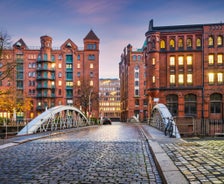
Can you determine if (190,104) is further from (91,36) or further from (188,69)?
(91,36)

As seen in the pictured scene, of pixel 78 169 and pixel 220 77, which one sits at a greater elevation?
pixel 220 77

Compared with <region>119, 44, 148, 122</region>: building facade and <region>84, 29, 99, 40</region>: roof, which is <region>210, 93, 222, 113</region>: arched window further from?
<region>84, 29, 99, 40</region>: roof

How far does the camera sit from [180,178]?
5.79 m

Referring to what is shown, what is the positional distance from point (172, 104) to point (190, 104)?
2.94 m

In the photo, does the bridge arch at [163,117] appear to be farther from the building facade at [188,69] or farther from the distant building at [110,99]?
the distant building at [110,99]

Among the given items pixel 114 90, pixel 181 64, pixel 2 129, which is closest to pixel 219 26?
pixel 181 64

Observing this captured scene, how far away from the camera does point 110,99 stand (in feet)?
519

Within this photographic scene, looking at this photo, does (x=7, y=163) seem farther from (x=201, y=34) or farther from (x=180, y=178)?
(x=201, y=34)

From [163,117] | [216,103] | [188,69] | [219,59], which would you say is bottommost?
[163,117]

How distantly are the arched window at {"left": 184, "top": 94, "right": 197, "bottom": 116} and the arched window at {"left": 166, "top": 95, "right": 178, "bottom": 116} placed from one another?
1.49 metres

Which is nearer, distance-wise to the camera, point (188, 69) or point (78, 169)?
point (78, 169)

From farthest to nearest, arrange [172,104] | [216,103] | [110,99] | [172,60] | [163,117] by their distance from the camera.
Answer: [110,99], [172,60], [172,104], [216,103], [163,117]

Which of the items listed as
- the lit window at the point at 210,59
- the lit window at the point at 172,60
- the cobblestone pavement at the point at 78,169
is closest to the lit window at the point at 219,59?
the lit window at the point at 210,59

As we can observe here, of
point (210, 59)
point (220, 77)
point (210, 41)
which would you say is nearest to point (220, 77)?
point (220, 77)
